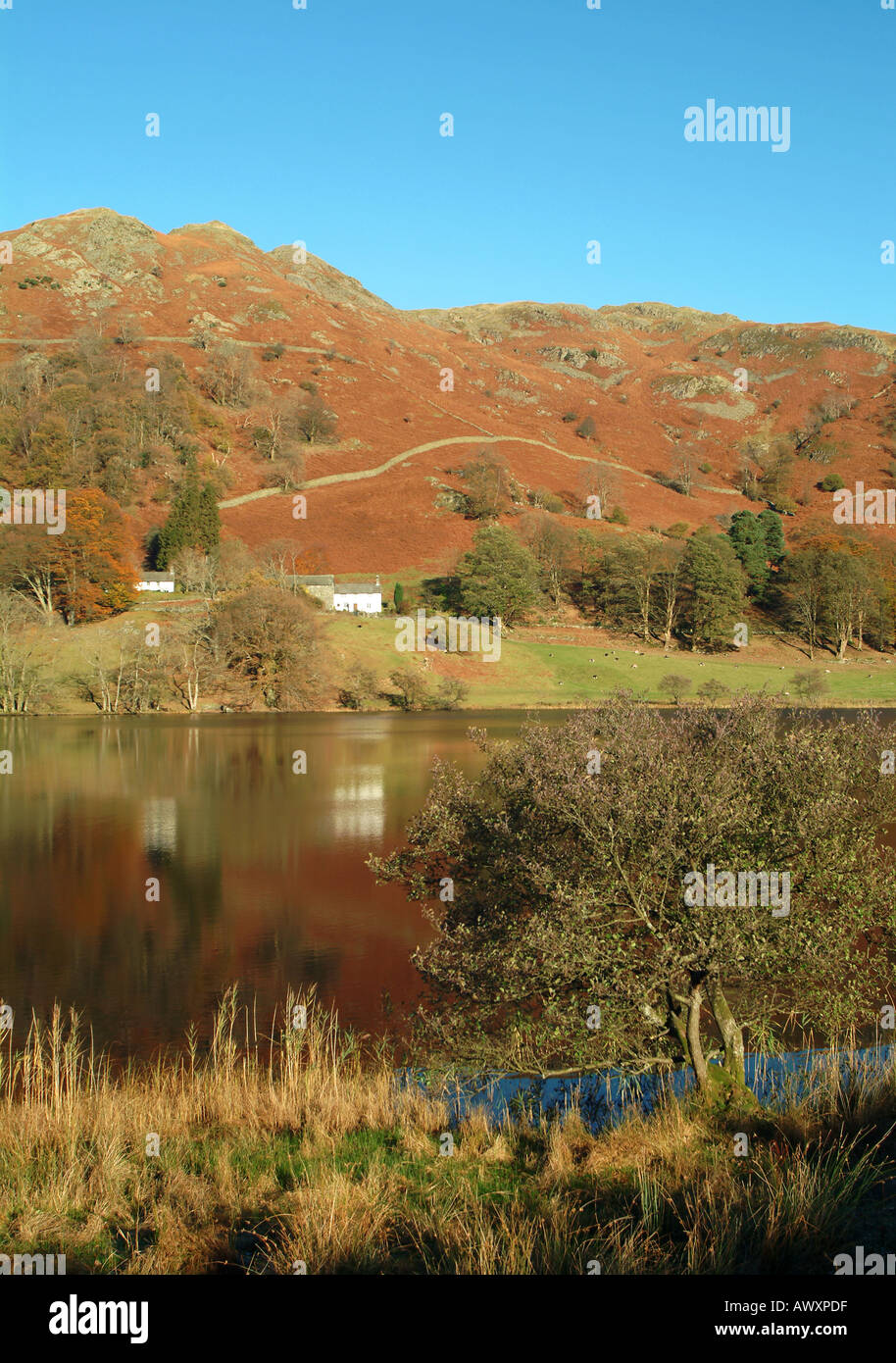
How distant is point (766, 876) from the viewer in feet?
26.4

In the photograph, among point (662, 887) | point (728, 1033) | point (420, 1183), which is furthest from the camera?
point (728, 1033)

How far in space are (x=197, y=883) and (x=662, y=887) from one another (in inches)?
540

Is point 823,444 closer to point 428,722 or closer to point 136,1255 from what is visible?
point 428,722

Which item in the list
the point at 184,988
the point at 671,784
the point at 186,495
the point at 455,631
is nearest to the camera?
the point at 671,784

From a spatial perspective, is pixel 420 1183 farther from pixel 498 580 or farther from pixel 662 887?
pixel 498 580

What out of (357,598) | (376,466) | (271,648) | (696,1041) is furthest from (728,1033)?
(376,466)

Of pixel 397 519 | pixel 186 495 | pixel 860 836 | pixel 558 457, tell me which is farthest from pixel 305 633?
pixel 558 457

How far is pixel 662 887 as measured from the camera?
815 centimetres

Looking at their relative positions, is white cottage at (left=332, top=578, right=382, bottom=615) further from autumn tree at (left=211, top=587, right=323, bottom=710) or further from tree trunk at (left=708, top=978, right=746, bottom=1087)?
tree trunk at (left=708, top=978, right=746, bottom=1087)

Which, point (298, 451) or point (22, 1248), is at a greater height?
point (298, 451)

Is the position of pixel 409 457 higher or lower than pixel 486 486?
higher

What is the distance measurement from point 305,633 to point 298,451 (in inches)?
2174

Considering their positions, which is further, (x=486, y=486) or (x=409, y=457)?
(x=409, y=457)

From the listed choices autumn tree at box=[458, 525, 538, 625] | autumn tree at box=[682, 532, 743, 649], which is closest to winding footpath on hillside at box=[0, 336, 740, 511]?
autumn tree at box=[458, 525, 538, 625]
